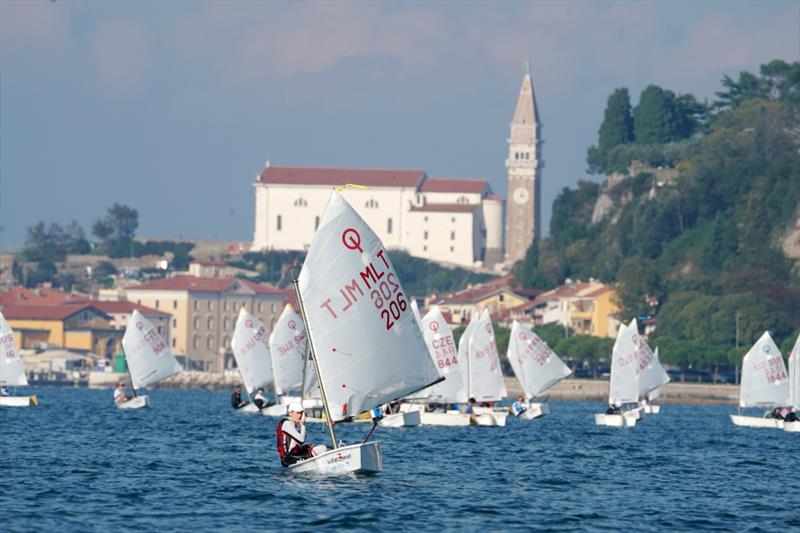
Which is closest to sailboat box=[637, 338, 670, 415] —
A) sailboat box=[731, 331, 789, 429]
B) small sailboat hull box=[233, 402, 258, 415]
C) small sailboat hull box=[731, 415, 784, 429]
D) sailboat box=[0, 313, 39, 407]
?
small sailboat hull box=[731, 415, 784, 429]

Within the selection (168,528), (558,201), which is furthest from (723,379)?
(168,528)

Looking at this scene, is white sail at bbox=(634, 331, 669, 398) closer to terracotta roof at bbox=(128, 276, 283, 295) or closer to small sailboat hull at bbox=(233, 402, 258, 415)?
small sailboat hull at bbox=(233, 402, 258, 415)

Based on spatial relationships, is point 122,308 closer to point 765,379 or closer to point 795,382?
point 765,379

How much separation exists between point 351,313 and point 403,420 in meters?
22.9

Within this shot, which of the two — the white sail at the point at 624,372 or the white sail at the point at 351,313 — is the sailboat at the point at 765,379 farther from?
the white sail at the point at 351,313

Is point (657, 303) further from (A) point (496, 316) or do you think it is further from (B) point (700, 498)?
(B) point (700, 498)

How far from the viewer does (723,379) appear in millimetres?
118812

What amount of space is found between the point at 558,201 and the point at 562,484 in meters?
150

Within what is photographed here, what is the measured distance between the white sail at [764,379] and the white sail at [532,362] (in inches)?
273

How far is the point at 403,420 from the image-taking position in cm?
5416

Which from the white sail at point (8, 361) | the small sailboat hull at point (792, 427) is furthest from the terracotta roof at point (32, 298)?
the small sailboat hull at point (792, 427)

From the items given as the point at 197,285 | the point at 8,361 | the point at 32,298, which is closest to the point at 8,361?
the point at 8,361

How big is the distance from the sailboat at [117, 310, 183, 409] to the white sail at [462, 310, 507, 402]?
1712 cm

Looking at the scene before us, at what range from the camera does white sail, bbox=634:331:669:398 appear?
71312mm
